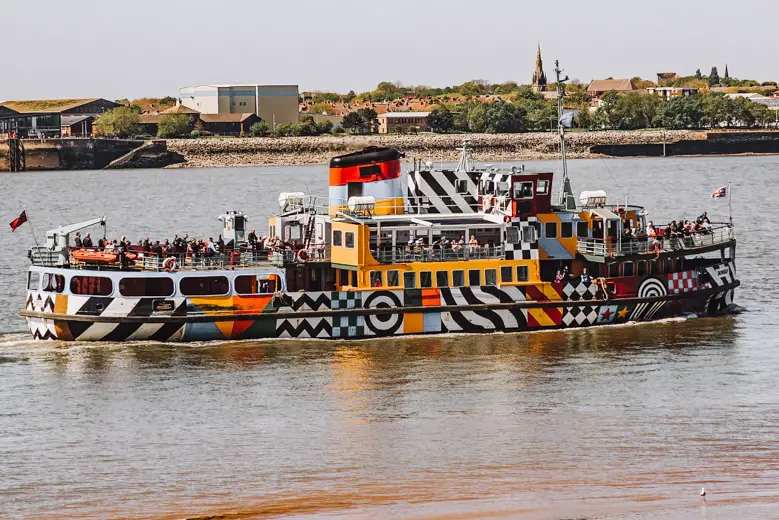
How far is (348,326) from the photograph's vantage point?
41438 mm

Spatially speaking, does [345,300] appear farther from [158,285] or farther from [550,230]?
[550,230]

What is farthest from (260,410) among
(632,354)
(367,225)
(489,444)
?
(632,354)

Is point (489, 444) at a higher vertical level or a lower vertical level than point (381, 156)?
lower

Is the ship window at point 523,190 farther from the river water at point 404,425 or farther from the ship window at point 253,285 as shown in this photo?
the ship window at point 253,285

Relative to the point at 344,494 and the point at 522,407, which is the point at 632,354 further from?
the point at 344,494

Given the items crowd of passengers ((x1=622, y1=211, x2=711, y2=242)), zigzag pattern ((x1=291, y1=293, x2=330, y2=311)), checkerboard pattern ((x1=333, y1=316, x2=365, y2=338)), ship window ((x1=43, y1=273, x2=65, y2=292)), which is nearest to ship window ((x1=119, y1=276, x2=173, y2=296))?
ship window ((x1=43, y1=273, x2=65, y2=292))

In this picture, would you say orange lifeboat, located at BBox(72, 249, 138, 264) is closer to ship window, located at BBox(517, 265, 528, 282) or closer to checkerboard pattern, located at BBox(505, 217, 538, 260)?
checkerboard pattern, located at BBox(505, 217, 538, 260)

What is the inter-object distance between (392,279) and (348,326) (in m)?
2.05

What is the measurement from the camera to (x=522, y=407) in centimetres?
3400

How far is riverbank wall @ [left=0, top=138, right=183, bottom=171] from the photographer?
186 m

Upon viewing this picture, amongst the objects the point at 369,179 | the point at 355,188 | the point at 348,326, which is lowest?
the point at 348,326

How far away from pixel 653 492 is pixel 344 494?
6.33 m

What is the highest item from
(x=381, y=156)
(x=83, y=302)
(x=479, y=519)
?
(x=381, y=156)

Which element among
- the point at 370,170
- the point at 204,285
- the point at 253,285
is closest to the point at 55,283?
the point at 204,285
